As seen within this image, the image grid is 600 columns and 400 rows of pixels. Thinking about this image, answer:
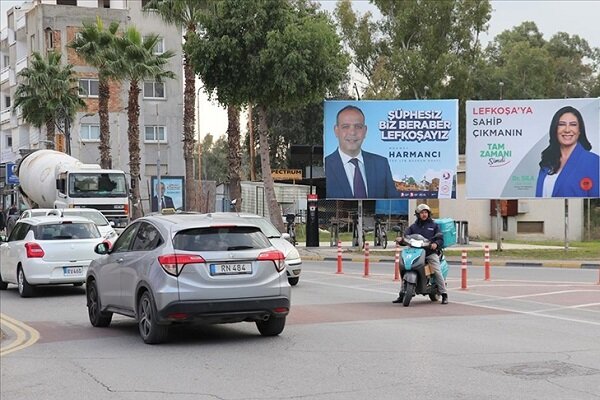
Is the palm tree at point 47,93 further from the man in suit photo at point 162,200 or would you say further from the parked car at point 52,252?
the parked car at point 52,252

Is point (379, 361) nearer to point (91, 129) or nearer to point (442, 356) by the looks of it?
point (442, 356)

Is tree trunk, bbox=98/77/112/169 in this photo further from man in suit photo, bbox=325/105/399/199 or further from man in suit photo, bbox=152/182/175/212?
man in suit photo, bbox=325/105/399/199

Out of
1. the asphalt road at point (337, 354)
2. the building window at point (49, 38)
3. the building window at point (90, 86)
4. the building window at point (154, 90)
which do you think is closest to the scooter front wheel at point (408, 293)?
the asphalt road at point (337, 354)

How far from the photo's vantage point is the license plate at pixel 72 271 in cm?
1817

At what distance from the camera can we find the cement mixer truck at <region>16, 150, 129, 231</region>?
37.2m

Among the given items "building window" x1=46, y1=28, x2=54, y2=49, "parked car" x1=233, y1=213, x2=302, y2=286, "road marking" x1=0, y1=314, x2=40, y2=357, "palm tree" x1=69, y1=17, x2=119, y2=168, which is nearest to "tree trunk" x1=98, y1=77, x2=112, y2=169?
"palm tree" x1=69, y1=17, x2=119, y2=168

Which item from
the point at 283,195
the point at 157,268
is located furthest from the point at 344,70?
the point at 157,268

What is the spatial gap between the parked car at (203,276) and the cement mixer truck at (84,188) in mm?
25550

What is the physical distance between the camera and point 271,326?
1185 centimetres

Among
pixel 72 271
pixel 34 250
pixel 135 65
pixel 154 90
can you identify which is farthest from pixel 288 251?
pixel 154 90

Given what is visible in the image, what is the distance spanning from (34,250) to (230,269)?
8323mm

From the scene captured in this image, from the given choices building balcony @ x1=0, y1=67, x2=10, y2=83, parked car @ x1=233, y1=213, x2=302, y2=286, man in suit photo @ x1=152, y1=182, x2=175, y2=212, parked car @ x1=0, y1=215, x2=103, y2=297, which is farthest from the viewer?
building balcony @ x1=0, y1=67, x2=10, y2=83

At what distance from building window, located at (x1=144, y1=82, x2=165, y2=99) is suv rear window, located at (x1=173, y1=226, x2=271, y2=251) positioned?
58.7 m

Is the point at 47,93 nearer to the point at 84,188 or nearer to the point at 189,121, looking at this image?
the point at 189,121
